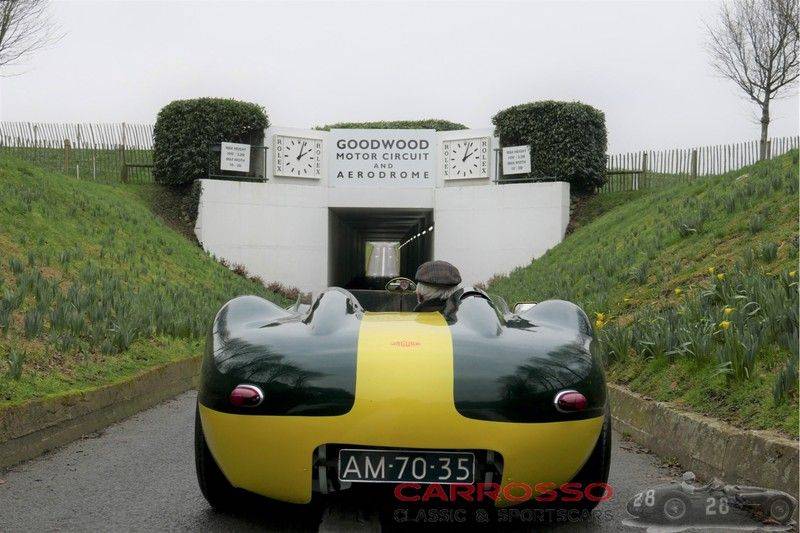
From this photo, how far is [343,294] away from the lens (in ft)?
14.4

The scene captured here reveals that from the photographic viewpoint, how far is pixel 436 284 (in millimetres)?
4996

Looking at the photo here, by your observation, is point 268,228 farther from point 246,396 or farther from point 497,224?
point 246,396

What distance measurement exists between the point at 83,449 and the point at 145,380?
6.91 feet

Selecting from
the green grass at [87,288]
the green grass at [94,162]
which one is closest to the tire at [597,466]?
the green grass at [87,288]

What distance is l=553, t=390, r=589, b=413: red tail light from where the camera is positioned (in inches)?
133

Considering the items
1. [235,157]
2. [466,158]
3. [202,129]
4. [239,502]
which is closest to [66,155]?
[202,129]

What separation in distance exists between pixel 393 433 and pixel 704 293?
202 inches

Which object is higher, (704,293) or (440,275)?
(440,275)

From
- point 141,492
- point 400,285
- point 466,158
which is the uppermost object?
point 466,158

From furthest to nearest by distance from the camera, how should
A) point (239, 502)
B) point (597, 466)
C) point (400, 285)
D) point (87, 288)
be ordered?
1. point (87, 288)
2. point (400, 285)
3. point (239, 502)
4. point (597, 466)

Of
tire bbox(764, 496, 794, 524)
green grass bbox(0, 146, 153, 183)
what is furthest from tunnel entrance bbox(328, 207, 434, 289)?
tire bbox(764, 496, 794, 524)

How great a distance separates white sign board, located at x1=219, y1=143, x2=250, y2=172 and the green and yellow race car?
20.8 metres

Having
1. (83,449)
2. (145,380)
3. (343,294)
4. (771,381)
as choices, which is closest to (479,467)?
(343,294)

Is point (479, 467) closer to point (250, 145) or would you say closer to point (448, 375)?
point (448, 375)
